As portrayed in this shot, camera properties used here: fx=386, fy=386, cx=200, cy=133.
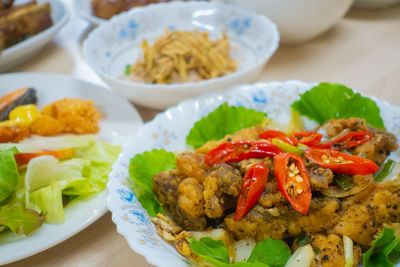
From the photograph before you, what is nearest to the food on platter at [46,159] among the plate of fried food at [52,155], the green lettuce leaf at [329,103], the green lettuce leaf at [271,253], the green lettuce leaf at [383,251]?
the plate of fried food at [52,155]

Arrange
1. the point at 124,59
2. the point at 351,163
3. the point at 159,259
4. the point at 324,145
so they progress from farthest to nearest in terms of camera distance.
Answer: the point at 124,59 < the point at 324,145 < the point at 351,163 < the point at 159,259

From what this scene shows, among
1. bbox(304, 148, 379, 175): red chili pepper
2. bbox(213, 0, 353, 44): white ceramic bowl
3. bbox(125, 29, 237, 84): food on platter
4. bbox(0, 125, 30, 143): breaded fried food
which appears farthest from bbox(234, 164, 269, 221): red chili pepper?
bbox(213, 0, 353, 44): white ceramic bowl

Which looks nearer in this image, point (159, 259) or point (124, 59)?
point (159, 259)

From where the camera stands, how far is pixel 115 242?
1.85 meters

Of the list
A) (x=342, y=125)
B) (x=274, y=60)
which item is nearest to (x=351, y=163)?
(x=342, y=125)

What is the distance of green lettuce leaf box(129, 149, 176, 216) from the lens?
1771 mm

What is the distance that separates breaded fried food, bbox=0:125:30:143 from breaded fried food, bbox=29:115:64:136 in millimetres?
45

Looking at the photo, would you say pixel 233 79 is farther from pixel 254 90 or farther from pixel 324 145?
pixel 324 145

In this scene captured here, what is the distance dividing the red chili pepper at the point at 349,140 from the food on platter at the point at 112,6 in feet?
8.24

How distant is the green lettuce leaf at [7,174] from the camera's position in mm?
1817

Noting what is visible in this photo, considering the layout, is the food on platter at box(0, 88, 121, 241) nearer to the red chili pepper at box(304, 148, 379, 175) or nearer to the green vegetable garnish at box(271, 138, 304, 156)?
the green vegetable garnish at box(271, 138, 304, 156)

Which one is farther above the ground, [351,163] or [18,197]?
[351,163]

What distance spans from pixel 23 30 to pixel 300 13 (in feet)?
7.63

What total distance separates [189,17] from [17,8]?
152 cm
